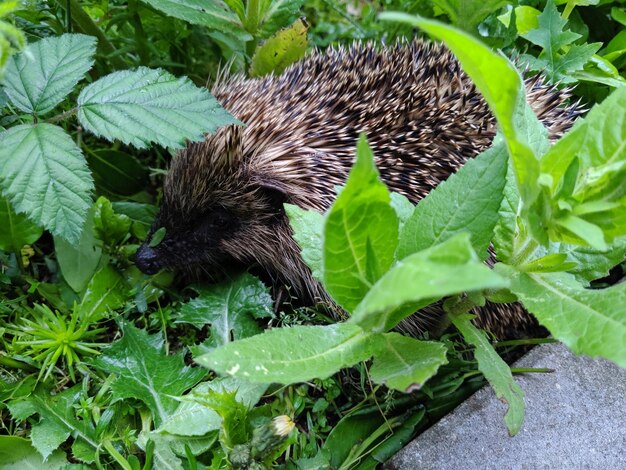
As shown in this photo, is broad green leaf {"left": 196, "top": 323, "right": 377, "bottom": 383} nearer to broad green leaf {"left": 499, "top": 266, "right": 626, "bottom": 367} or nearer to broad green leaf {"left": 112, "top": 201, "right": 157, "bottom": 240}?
broad green leaf {"left": 499, "top": 266, "right": 626, "bottom": 367}

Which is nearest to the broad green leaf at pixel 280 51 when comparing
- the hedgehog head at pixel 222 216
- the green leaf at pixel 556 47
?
the hedgehog head at pixel 222 216

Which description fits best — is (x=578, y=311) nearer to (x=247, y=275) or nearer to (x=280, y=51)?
(x=247, y=275)

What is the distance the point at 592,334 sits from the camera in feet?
3.84

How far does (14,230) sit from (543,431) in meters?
1.54

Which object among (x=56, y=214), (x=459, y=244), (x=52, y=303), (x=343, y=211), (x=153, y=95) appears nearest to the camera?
(x=459, y=244)

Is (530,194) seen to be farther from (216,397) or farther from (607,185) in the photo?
(216,397)

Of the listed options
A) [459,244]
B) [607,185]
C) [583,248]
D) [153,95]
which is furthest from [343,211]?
[153,95]

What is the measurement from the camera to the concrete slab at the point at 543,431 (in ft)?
5.17

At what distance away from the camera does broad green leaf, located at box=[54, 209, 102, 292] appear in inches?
78.0

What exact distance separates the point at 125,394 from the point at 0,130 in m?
0.78

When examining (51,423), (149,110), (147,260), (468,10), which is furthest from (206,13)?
(51,423)

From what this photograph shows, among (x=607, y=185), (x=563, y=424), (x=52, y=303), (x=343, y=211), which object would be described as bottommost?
(x=52, y=303)

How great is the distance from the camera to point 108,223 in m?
1.97

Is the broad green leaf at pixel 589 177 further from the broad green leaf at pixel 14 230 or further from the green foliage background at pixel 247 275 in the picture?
the broad green leaf at pixel 14 230
